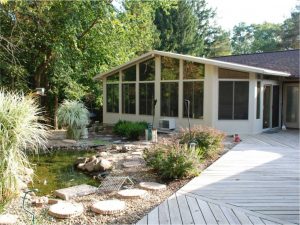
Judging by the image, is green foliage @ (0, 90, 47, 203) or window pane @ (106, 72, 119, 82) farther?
window pane @ (106, 72, 119, 82)

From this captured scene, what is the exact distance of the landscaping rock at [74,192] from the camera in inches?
198

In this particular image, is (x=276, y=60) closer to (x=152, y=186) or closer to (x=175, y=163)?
(x=175, y=163)

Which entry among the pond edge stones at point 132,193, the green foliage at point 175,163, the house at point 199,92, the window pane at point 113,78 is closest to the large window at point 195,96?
the house at point 199,92

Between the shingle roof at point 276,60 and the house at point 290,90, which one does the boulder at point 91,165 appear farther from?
the shingle roof at point 276,60

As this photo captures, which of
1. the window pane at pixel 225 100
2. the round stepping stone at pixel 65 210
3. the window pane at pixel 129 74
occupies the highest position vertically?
the window pane at pixel 129 74

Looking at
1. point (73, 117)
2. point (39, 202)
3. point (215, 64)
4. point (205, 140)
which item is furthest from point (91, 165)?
point (215, 64)

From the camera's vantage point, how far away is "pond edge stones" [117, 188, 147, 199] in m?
4.75

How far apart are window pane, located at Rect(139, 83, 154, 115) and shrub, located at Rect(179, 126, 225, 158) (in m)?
5.59

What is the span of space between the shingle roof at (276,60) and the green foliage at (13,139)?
35.9ft

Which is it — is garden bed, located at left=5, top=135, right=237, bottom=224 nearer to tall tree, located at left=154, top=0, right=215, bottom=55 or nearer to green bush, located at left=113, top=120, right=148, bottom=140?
green bush, located at left=113, top=120, right=148, bottom=140

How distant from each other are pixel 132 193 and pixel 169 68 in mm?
8571

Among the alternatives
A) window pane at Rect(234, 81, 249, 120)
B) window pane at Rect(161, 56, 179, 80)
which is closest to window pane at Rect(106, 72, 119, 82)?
window pane at Rect(161, 56, 179, 80)

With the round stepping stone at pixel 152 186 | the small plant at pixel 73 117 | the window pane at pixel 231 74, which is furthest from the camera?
the window pane at pixel 231 74

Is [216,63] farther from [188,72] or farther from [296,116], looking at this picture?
[296,116]
